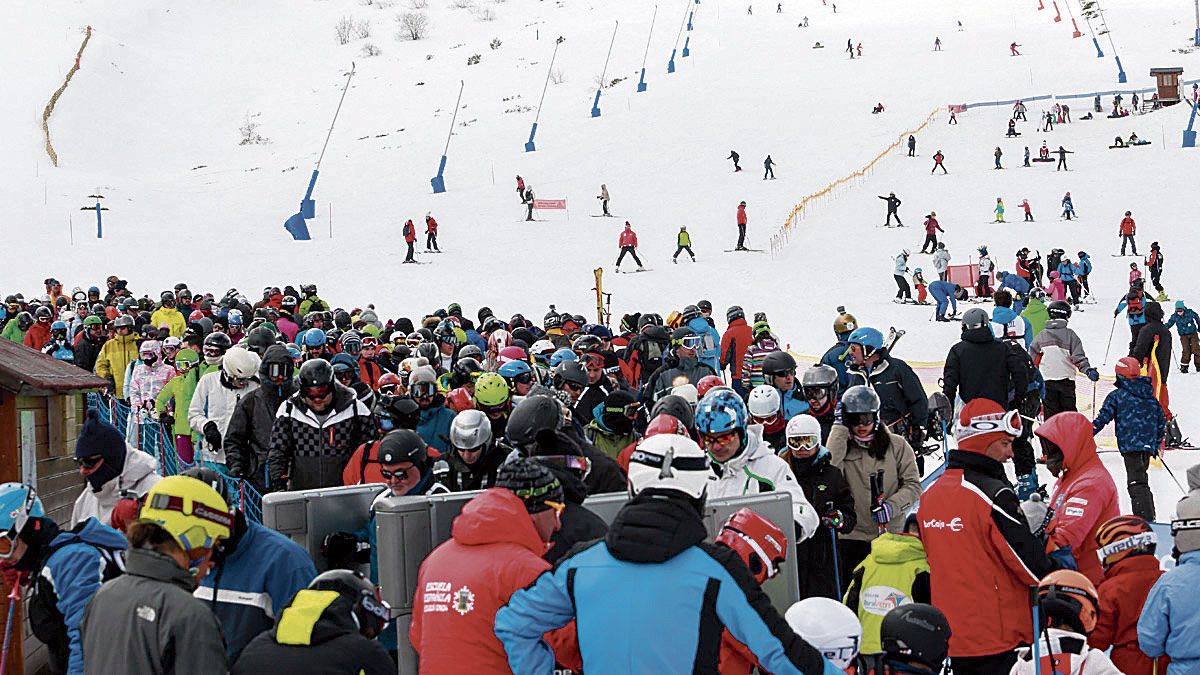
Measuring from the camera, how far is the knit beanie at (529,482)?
414cm

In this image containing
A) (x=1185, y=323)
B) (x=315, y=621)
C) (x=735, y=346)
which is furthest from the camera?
(x=1185, y=323)

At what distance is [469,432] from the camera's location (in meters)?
5.49

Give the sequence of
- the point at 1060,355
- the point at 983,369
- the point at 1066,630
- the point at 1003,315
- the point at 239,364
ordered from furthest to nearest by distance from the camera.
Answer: the point at 1060,355 < the point at 1003,315 < the point at 983,369 < the point at 239,364 < the point at 1066,630

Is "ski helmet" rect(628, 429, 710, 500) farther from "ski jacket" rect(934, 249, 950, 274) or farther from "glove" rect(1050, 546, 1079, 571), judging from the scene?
"ski jacket" rect(934, 249, 950, 274)

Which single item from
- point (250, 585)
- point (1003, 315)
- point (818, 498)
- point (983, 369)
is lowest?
point (818, 498)

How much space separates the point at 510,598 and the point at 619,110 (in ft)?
162

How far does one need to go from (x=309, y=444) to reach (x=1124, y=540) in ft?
14.2

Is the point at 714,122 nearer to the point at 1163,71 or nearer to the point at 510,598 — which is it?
the point at 1163,71

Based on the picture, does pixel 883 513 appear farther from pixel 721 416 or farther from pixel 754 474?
pixel 721 416

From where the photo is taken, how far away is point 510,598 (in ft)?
12.3

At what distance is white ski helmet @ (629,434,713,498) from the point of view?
3.42 meters

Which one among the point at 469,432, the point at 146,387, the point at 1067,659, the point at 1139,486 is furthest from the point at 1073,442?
the point at 146,387

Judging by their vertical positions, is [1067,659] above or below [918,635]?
below

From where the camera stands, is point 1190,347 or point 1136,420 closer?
point 1136,420
